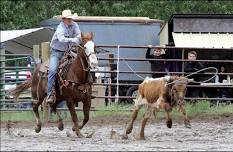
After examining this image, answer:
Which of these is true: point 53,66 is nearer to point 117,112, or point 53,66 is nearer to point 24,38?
point 117,112

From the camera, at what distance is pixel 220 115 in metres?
18.2

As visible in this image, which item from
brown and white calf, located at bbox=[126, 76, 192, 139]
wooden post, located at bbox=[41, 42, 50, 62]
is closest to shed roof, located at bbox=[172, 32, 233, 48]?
wooden post, located at bbox=[41, 42, 50, 62]

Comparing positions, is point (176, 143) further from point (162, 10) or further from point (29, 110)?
point (162, 10)

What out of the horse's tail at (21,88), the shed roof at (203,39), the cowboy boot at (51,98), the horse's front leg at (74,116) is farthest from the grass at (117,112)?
the shed roof at (203,39)

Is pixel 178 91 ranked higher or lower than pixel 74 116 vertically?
higher

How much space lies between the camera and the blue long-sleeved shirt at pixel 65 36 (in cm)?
1397

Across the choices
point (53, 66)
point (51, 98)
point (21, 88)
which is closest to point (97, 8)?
point (21, 88)

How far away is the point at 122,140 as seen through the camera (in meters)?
13.2

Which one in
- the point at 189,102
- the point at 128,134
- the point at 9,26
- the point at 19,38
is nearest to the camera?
the point at 128,134

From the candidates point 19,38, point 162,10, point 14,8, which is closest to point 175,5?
point 162,10

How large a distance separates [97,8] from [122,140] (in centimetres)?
1960

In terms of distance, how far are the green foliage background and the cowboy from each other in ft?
54.4

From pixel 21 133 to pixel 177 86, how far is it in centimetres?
345

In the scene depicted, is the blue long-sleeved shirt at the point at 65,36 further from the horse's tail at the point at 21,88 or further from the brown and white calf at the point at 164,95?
the horse's tail at the point at 21,88
